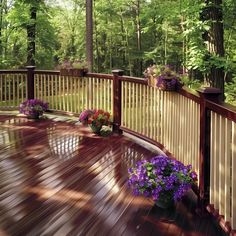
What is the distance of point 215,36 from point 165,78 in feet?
11.8

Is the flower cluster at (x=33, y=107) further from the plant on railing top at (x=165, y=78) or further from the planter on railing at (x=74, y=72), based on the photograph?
the plant on railing top at (x=165, y=78)

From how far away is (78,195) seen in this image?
11.7 feet

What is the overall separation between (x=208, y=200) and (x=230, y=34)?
9.75 metres

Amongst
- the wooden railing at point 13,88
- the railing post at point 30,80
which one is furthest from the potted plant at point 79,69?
the wooden railing at point 13,88

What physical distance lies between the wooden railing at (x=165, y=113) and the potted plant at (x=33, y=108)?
336mm

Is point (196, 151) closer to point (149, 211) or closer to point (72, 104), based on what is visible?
point (149, 211)

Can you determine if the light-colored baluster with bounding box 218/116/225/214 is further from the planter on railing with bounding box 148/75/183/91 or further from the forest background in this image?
the forest background

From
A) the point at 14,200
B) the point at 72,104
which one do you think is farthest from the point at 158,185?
the point at 72,104

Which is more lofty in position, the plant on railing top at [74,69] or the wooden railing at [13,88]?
the plant on railing top at [74,69]

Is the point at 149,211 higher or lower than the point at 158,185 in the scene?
lower

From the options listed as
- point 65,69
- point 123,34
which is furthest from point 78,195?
point 123,34

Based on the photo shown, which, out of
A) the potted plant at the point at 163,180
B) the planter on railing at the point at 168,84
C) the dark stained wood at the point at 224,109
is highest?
the planter on railing at the point at 168,84

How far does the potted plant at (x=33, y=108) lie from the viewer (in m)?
7.61

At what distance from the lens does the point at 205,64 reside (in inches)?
293
